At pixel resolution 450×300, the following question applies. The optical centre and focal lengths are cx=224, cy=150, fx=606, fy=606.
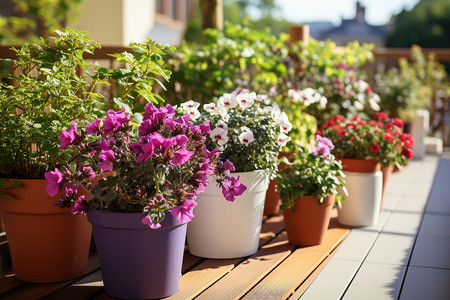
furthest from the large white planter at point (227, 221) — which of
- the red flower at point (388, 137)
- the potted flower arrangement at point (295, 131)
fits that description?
the red flower at point (388, 137)

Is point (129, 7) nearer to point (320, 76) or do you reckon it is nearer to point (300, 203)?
point (320, 76)

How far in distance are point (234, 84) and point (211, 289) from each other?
1711mm

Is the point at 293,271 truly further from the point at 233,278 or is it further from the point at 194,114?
the point at 194,114

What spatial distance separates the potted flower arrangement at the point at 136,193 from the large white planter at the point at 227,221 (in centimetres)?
43

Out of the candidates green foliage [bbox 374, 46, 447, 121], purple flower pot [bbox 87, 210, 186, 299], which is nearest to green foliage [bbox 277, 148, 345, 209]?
purple flower pot [bbox 87, 210, 186, 299]

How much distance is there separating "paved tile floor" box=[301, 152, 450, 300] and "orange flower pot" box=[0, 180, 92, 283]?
86cm

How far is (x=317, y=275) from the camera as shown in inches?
94.0

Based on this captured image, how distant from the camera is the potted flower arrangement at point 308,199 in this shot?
2.71 m

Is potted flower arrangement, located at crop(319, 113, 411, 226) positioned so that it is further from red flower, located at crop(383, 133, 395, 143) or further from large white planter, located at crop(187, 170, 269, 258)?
large white planter, located at crop(187, 170, 269, 258)

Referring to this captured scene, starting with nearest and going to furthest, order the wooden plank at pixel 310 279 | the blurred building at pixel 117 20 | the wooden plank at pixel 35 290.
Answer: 1. the wooden plank at pixel 35 290
2. the wooden plank at pixel 310 279
3. the blurred building at pixel 117 20

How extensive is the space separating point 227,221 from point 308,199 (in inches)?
16.7

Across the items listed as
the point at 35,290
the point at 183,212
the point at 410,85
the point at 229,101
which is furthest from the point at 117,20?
the point at 183,212

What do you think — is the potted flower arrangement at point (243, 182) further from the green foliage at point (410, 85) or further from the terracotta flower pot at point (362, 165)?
the green foliage at point (410, 85)

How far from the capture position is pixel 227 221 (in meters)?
2.51
